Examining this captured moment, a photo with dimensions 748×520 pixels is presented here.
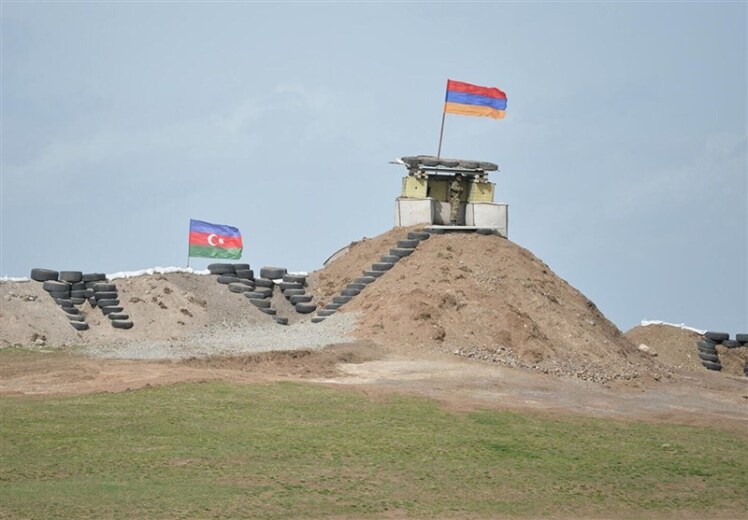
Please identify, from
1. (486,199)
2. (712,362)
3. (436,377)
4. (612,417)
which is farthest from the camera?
(712,362)

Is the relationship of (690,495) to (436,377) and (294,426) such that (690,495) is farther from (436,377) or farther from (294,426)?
(436,377)

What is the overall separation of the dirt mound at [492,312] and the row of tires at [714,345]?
1103 centimetres

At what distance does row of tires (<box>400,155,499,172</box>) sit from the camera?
163ft

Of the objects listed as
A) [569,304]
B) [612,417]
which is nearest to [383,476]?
[612,417]

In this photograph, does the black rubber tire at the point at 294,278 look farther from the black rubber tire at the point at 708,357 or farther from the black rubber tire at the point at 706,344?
the black rubber tire at the point at 706,344

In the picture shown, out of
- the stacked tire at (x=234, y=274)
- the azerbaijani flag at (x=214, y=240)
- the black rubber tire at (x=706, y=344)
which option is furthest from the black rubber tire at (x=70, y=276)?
the black rubber tire at (x=706, y=344)

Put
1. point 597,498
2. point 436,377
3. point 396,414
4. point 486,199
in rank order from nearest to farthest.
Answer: point 597,498
point 396,414
point 436,377
point 486,199

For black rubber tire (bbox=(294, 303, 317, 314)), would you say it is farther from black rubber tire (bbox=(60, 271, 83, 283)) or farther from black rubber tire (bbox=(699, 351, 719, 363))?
black rubber tire (bbox=(699, 351, 719, 363))

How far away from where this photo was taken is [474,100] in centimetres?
5059

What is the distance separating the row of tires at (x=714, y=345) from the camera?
55.1 meters

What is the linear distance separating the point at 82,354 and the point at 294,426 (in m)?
11.7

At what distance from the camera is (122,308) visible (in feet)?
143

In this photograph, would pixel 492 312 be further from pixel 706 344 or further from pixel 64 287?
pixel 706 344

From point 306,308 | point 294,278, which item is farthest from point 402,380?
point 294,278
